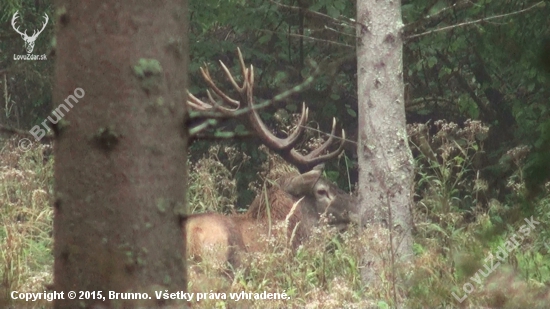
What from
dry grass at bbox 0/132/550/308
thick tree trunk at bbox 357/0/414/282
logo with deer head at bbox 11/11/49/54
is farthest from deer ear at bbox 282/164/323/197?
logo with deer head at bbox 11/11/49/54

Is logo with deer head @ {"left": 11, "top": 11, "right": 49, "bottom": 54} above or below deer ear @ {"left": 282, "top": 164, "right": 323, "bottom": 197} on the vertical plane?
above

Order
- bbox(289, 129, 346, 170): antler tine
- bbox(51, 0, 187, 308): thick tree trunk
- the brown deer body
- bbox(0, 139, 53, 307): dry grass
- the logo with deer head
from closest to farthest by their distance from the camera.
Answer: bbox(51, 0, 187, 308): thick tree trunk < bbox(0, 139, 53, 307): dry grass < the brown deer body < bbox(289, 129, 346, 170): antler tine < the logo with deer head

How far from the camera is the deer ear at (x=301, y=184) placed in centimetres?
804

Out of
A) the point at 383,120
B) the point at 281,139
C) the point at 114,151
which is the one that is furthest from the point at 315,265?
the point at 114,151

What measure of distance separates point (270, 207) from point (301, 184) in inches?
16.6

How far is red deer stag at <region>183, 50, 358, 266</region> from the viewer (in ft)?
22.8

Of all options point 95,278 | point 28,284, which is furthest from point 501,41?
point 28,284

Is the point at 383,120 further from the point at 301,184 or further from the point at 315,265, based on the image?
the point at 301,184

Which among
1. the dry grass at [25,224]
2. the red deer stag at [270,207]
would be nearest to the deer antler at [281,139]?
the red deer stag at [270,207]

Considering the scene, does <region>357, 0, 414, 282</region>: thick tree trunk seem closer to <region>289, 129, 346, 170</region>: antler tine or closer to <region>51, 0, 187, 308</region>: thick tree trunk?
<region>289, 129, 346, 170</region>: antler tine

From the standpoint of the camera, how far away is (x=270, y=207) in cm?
775

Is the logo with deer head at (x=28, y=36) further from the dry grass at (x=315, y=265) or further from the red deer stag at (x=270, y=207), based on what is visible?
the red deer stag at (x=270, y=207)

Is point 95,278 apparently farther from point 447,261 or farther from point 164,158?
point 447,261

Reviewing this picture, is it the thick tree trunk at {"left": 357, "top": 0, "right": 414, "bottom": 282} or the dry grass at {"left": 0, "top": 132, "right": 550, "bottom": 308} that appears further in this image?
the thick tree trunk at {"left": 357, "top": 0, "right": 414, "bottom": 282}
